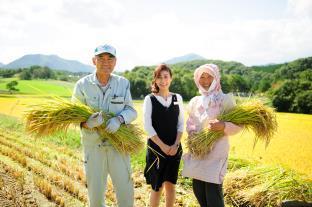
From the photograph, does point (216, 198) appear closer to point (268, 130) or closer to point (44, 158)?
point (268, 130)

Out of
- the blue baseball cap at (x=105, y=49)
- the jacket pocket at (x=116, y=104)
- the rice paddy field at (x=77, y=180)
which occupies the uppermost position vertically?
the blue baseball cap at (x=105, y=49)

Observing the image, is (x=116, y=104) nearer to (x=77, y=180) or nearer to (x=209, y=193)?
(x=209, y=193)

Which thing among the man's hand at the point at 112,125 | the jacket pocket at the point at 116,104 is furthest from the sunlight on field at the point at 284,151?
the man's hand at the point at 112,125

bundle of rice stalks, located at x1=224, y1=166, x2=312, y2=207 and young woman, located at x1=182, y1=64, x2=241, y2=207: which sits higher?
young woman, located at x1=182, y1=64, x2=241, y2=207

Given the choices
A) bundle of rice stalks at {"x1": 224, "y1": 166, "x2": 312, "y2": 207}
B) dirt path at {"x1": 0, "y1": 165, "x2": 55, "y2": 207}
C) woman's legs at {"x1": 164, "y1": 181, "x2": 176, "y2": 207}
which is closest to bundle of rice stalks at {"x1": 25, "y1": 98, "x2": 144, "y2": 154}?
woman's legs at {"x1": 164, "y1": 181, "x2": 176, "y2": 207}

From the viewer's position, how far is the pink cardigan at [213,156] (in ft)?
11.2

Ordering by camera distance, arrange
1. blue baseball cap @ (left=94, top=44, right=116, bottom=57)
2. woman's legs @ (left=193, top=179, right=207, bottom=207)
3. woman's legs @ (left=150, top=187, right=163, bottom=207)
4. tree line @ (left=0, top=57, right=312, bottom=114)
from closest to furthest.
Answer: blue baseball cap @ (left=94, top=44, right=116, bottom=57) → woman's legs @ (left=193, top=179, right=207, bottom=207) → woman's legs @ (left=150, top=187, right=163, bottom=207) → tree line @ (left=0, top=57, right=312, bottom=114)

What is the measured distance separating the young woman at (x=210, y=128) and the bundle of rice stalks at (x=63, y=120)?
0.63 metres

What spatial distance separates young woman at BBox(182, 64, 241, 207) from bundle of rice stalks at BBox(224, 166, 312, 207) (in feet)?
4.00

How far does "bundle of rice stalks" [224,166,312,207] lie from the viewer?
172 inches

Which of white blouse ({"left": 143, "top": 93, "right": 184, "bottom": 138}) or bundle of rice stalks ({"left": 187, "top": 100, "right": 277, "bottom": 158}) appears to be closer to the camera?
bundle of rice stalks ({"left": 187, "top": 100, "right": 277, "bottom": 158})

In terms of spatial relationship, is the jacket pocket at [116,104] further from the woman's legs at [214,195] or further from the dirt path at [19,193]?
the dirt path at [19,193]

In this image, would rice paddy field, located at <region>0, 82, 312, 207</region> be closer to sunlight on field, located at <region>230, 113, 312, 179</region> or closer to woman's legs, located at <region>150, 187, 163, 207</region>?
sunlight on field, located at <region>230, 113, 312, 179</region>

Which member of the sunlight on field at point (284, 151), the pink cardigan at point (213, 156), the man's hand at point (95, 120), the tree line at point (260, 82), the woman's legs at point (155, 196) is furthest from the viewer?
the tree line at point (260, 82)
